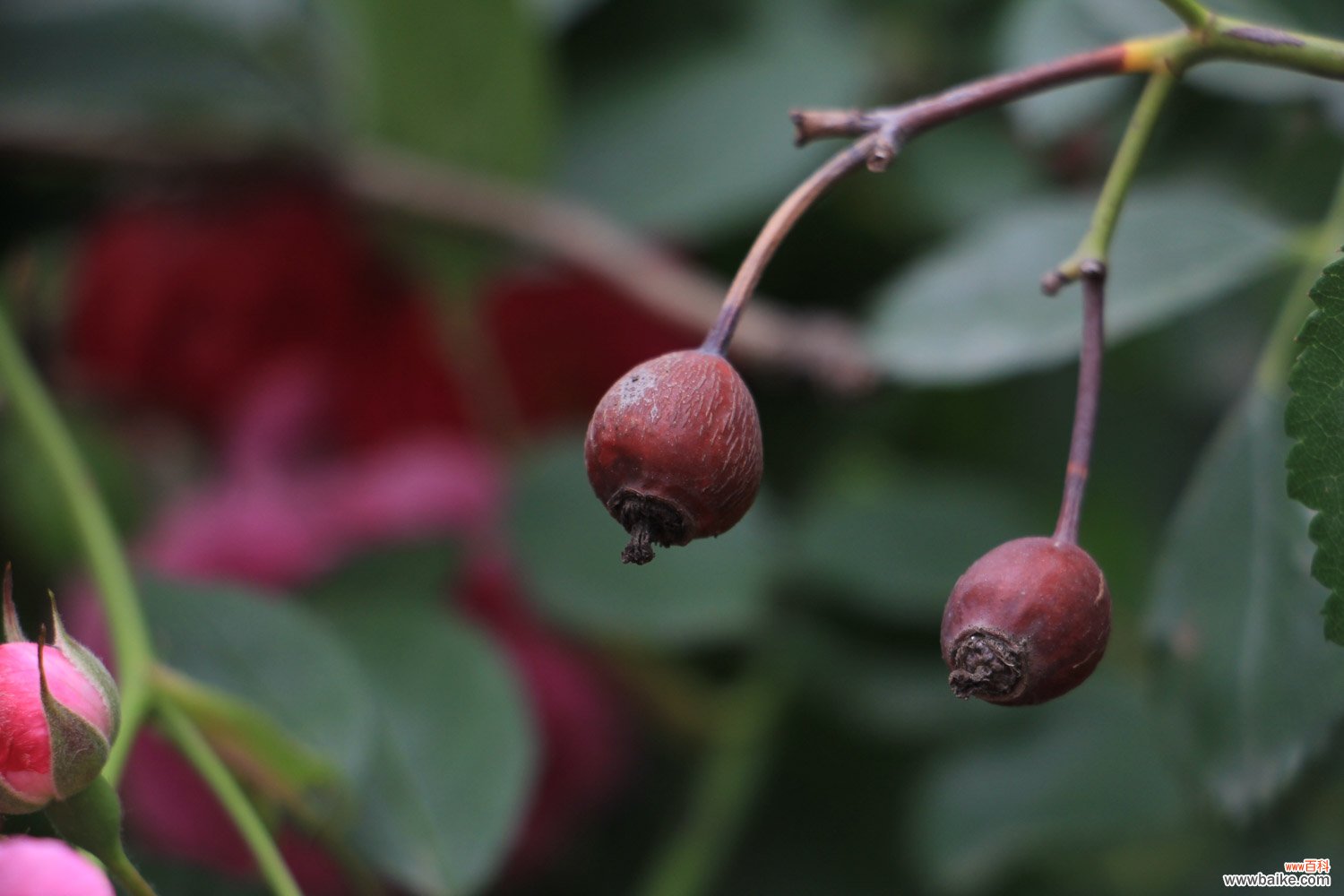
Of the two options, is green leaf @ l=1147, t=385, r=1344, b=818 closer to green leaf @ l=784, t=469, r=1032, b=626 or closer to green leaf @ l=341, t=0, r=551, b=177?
green leaf @ l=784, t=469, r=1032, b=626

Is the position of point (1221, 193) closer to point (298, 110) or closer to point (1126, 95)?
point (1126, 95)

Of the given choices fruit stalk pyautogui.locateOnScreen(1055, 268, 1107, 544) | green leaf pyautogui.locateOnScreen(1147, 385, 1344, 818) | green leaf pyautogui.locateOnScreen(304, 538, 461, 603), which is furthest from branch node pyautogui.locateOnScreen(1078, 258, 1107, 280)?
green leaf pyautogui.locateOnScreen(304, 538, 461, 603)

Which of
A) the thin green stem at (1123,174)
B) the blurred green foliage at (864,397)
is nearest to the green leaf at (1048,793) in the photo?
the blurred green foliage at (864,397)

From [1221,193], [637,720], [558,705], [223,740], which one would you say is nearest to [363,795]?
[223,740]

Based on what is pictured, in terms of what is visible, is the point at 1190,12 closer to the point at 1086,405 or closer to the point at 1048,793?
the point at 1086,405

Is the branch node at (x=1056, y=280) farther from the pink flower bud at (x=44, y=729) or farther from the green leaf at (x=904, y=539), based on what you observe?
the green leaf at (x=904, y=539)

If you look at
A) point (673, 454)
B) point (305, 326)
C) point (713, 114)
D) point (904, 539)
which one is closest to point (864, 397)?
point (904, 539)
